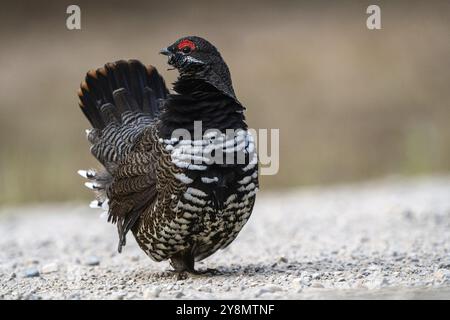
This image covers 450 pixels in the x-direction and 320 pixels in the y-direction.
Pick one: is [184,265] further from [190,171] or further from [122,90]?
[122,90]

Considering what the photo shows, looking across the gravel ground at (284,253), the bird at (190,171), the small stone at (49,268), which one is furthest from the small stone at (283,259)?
the small stone at (49,268)

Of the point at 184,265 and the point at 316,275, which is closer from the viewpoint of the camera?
the point at 316,275

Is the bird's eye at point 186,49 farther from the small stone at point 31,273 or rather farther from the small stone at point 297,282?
the small stone at point 31,273

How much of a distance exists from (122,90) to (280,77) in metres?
10.6

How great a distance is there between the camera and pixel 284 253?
27.2 ft

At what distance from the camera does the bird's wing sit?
6.88 meters

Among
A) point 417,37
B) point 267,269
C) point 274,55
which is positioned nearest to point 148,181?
point 267,269

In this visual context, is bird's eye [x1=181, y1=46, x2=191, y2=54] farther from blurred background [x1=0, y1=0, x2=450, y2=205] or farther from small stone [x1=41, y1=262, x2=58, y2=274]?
blurred background [x1=0, y1=0, x2=450, y2=205]

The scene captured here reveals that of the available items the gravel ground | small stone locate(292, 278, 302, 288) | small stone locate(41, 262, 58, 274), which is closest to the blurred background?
the gravel ground

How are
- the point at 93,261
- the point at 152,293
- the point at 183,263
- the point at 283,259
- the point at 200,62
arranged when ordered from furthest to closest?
the point at 93,261
the point at 283,259
the point at 183,263
the point at 200,62
the point at 152,293

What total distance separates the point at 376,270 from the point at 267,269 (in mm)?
898

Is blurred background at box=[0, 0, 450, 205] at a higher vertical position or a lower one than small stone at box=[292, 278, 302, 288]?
higher

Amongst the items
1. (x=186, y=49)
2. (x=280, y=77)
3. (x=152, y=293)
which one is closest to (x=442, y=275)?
(x=152, y=293)

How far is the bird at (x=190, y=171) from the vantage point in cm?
623
